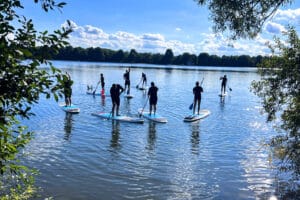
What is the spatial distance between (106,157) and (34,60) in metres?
8.73

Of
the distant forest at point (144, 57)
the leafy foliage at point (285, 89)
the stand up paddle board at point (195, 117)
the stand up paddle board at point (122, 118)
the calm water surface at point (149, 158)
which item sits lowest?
the calm water surface at point (149, 158)

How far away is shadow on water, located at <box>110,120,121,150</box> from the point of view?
12.8 meters

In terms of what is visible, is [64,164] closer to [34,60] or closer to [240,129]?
[34,60]

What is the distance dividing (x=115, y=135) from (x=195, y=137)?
11.7ft

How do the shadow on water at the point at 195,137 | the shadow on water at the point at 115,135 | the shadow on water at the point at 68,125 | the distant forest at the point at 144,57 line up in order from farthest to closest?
the distant forest at the point at 144,57, the shadow on water at the point at 68,125, the shadow on water at the point at 115,135, the shadow on water at the point at 195,137

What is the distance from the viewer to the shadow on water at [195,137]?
41.5 ft

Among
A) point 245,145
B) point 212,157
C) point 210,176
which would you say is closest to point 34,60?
point 210,176

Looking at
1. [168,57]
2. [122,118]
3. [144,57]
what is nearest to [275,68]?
[122,118]

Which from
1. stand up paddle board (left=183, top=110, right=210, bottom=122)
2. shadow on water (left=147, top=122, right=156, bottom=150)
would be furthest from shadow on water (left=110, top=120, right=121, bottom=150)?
stand up paddle board (left=183, top=110, right=210, bottom=122)

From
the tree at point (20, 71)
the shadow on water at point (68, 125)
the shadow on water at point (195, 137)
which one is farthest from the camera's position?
the shadow on water at point (68, 125)

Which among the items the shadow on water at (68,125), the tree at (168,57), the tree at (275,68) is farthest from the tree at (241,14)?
the tree at (168,57)

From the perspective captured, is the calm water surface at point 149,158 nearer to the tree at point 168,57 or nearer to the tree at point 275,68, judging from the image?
the tree at point 275,68

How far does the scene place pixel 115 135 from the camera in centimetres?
1448

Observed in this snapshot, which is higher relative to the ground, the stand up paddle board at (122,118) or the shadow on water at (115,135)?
the stand up paddle board at (122,118)
